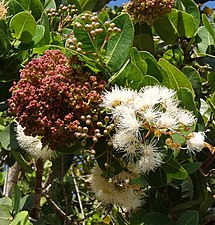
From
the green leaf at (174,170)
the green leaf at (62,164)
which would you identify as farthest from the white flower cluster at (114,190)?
the green leaf at (62,164)

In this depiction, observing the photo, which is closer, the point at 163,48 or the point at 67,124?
the point at 67,124

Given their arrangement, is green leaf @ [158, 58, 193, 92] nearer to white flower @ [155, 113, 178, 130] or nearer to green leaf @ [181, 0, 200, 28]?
white flower @ [155, 113, 178, 130]

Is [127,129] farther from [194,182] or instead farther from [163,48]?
[163,48]

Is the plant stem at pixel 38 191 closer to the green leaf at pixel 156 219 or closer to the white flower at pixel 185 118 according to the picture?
the green leaf at pixel 156 219

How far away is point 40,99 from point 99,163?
0.26 m

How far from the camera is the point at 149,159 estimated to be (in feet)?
4.06

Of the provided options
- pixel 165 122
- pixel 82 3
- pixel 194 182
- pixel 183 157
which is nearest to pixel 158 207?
pixel 194 182

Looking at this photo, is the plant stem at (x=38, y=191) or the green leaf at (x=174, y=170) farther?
the plant stem at (x=38, y=191)

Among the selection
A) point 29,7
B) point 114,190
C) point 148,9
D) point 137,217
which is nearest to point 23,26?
point 29,7

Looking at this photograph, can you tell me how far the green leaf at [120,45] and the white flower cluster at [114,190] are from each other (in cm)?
31

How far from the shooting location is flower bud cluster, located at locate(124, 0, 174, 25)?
1.66m

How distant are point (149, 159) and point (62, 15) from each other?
705mm

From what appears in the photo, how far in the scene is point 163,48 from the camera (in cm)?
229

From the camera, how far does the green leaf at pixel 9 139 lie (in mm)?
1559
